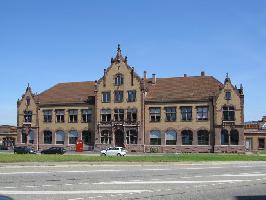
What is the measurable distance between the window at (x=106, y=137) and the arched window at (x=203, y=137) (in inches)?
535

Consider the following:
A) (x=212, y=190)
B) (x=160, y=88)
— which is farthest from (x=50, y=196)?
(x=160, y=88)

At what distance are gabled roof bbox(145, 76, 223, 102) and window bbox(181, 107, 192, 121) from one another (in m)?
1.48

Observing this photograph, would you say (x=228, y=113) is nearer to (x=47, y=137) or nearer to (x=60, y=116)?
(x=60, y=116)

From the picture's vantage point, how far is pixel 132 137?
2810 inches

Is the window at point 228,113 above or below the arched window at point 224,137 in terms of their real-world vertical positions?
above

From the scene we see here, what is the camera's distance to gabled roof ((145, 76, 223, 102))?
69.1 meters

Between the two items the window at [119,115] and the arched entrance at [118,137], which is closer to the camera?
the arched entrance at [118,137]

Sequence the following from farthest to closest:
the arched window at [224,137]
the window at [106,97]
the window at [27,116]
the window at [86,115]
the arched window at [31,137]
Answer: the window at [27,116], the arched window at [31,137], the window at [86,115], the window at [106,97], the arched window at [224,137]

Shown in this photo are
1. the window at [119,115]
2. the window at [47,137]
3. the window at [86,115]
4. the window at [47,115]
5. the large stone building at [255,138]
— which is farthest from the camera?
the window at [47,115]

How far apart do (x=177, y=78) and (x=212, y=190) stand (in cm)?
5703

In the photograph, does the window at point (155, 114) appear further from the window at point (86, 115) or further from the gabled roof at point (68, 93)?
the gabled roof at point (68, 93)

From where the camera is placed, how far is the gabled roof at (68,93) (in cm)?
7656

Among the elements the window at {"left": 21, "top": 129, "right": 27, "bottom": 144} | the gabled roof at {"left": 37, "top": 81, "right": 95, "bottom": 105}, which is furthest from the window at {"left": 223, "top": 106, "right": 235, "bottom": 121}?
the window at {"left": 21, "top": 129, "right": 27, "bottom": 144}

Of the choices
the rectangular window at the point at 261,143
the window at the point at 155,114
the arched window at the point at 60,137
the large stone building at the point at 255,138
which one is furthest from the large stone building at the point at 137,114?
the rectangular window at the point at 261,143
